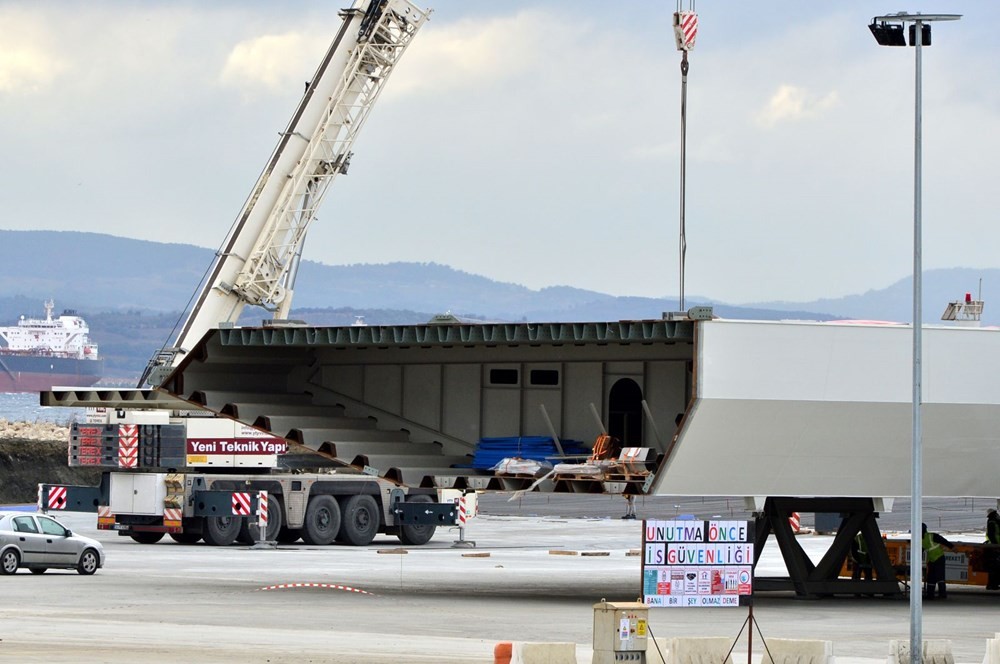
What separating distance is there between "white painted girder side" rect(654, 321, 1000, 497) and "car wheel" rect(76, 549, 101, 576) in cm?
1143

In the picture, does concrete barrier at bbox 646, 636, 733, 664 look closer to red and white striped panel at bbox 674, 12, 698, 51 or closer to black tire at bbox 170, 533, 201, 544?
red and white striped panel at bbox 674, 12, 698, 51

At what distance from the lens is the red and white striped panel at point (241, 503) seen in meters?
38.3

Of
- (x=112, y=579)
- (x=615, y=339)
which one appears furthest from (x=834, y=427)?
(x=112, y=579)

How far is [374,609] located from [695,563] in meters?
7.81

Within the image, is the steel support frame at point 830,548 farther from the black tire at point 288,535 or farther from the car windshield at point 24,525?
the black tire at point 288,535

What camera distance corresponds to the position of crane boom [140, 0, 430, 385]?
39.2 m

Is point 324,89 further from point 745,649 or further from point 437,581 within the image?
point 745,649

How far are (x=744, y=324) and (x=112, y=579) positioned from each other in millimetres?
12484

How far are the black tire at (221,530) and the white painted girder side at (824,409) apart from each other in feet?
56.1

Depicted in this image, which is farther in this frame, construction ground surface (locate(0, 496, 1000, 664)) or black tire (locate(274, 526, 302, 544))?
black tire (locate(274, 526, 302, 544))

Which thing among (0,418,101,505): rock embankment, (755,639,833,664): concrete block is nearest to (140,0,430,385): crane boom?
(0,418,101,505): rock embankment

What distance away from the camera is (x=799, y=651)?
17.2m

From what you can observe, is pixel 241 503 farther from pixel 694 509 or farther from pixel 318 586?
pixel 694 509

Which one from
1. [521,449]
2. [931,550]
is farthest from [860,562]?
[521,449]
